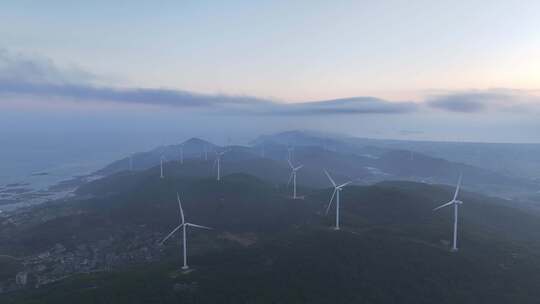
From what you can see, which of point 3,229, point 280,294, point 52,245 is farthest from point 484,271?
point 3,229

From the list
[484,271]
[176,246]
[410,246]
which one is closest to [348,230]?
[410,246]

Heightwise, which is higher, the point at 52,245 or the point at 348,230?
the point at 348,230

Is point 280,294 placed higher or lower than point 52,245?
higher

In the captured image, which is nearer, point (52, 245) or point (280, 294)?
point (280, 294)

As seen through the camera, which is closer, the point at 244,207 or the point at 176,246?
the point at 176,246

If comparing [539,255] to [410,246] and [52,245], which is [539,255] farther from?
[52,245]

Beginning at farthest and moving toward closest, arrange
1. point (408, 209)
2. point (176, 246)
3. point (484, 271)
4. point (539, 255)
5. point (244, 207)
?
point (244, 207) → point (408, 209) → point (176, 246) → point (539, 255) → point (484, 271)

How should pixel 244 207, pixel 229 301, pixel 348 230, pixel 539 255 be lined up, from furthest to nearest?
1. pixel 244 207
2. pixel 348 230
3. pixel 539 255
4. pixel 229 301

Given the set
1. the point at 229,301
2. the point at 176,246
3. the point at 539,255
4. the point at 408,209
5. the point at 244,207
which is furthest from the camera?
the point at 244,207

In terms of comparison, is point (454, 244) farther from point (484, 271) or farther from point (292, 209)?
point (292, 209)
